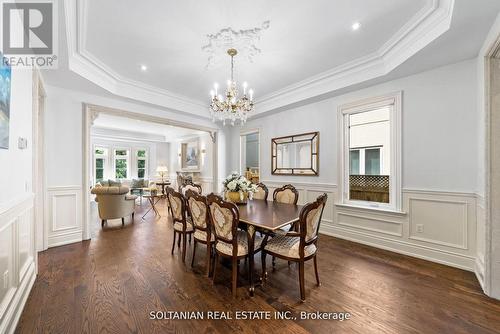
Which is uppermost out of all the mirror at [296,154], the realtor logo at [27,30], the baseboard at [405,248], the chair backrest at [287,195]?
the realtor logo at [27,30]

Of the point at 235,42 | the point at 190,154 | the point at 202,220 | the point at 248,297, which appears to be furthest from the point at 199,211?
the point at 190,154

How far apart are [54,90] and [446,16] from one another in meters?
5.22

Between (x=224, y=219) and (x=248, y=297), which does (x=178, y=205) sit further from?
(x=248, y=297)

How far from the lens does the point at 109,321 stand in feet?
5.57

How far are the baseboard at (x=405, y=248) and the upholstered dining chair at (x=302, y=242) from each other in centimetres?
169

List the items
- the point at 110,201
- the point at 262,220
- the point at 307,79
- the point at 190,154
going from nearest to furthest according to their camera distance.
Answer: the point at 262,220
the point at 307,79
the point at 110,201
the point at 190,154

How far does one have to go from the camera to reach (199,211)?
95.7 inches

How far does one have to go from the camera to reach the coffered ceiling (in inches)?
81.6

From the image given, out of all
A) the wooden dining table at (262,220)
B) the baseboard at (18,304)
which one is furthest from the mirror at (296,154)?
the baseboard at (18,304)

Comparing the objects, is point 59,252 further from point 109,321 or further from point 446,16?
point 446,16

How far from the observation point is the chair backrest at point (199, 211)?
7.71 ft

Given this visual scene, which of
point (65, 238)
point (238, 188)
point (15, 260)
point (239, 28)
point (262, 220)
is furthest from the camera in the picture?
point (65, 238)

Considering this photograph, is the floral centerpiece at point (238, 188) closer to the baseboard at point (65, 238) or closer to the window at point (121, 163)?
the baseboard at point (65, 238)

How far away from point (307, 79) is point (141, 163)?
820 cm
